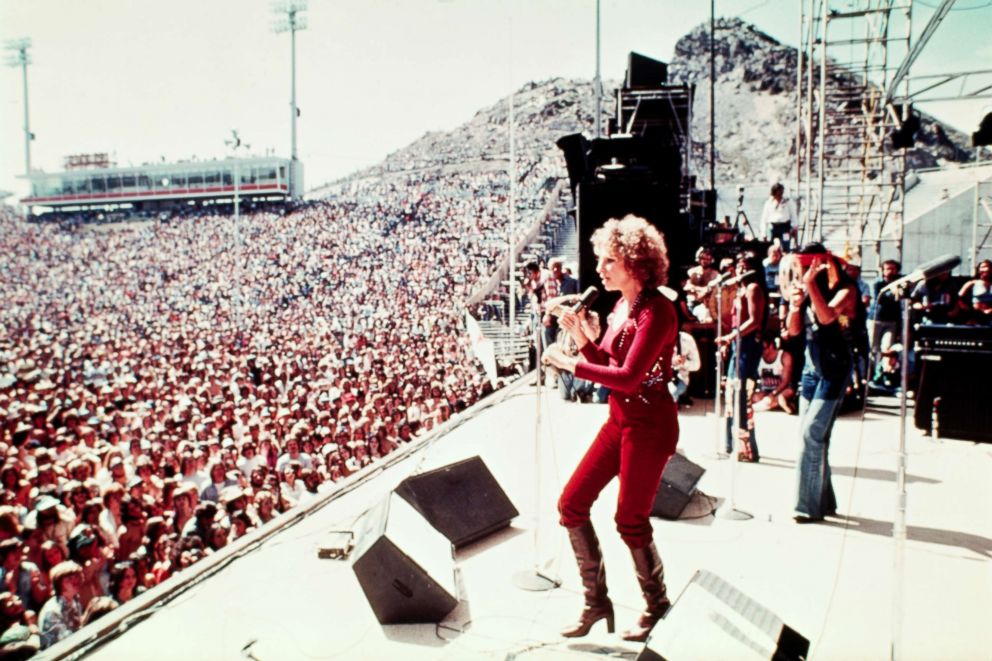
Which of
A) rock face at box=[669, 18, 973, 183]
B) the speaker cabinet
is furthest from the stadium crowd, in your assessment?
rock face at box=[669, 18, 973, 183]

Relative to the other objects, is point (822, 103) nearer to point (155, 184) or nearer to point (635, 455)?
point (635, 455)

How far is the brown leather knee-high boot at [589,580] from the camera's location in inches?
91.5

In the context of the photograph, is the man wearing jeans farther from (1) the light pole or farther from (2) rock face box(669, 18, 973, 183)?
(2) rock face box(669, 18, 973, 183)

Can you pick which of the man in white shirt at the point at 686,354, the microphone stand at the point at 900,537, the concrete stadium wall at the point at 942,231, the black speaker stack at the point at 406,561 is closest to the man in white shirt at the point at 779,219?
the man in white shirt at the point at 686,354

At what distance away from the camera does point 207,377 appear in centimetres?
1025

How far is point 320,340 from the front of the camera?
13828mm

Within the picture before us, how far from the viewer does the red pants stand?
2180 millimetres

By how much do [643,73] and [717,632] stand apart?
1141cm

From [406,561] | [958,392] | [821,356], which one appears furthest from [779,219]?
[406,561]

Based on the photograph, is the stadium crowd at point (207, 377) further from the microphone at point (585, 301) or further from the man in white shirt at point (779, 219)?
the man in white shirt at point (779, 219)

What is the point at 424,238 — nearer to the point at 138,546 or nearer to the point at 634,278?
the point at 138,546

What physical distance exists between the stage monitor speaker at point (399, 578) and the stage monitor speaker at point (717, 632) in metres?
1.00

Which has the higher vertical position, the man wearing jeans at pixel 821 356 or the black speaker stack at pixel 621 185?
the black speaker stack at pixel 621 185

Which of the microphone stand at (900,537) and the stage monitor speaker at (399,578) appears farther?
the stage monitor speaker at (399,578)
